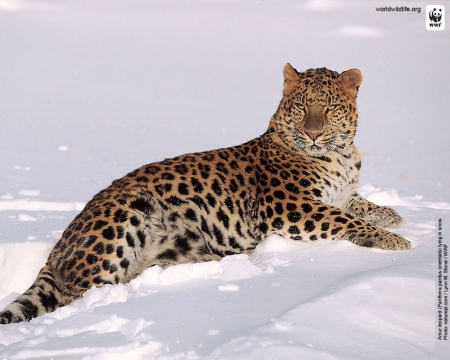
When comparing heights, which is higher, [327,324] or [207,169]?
[207,169]

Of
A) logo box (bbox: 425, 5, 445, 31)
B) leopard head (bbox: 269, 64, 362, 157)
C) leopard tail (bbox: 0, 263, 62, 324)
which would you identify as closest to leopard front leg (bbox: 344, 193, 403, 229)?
leopard head (bbox: 269, 64, 362, 157)

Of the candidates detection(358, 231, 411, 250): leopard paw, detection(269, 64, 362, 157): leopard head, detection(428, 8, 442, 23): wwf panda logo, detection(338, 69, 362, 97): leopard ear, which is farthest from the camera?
detection(338, 69, 362, 97): leopard ear

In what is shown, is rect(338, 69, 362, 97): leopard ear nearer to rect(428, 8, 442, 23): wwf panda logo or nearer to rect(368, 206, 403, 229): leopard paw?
rect(428, 8, 442, 23): wwf panda logo

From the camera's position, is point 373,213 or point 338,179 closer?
point 338,179

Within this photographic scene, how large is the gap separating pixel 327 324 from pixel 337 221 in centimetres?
297

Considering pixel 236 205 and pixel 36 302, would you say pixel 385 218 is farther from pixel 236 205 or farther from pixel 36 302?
pixel 36 302

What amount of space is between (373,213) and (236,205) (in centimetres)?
205

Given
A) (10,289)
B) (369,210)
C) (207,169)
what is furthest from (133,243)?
(369,210)

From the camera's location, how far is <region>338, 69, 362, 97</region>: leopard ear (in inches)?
339

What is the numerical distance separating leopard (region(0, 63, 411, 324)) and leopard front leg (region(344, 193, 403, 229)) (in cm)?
2

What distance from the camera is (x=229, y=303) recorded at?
18.0 ft

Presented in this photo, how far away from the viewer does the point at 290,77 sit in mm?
8852

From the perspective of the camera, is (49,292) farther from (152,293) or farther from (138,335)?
(138,335)

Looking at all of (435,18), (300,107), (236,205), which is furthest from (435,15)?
(236,205)
